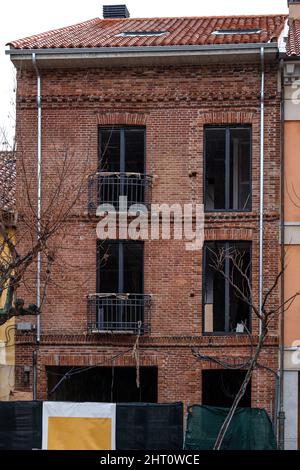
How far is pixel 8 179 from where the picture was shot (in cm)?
2717

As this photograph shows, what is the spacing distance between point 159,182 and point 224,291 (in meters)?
3.12

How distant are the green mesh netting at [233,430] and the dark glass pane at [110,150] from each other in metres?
6.80

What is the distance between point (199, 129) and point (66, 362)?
6613 mm

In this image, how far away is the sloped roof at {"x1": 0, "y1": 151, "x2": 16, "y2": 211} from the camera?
2610 cm

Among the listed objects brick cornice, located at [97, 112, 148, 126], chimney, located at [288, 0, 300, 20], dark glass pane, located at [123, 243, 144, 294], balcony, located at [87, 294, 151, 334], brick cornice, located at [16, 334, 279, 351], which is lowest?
brick cornice, located at [16, 334, 279, 351]

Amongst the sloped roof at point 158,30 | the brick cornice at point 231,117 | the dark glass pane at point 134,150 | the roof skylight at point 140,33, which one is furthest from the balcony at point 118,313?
the roof skylight at point 140,33

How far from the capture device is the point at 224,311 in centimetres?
2639

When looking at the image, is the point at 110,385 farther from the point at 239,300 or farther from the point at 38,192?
the point at 38,192

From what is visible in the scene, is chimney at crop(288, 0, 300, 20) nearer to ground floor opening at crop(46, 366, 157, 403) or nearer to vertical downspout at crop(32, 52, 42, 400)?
vertical downspout at crop(32, 52, 42, 400)

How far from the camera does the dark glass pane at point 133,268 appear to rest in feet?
87.6

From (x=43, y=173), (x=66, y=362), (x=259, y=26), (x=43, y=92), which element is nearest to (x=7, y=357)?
(x=66, y=362)

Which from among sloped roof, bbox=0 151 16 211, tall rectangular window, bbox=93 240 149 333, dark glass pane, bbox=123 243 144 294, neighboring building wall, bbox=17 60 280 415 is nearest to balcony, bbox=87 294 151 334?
tall rectangular window, bbox=93 240 149 333

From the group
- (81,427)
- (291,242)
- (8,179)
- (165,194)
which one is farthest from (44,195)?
(81,427)

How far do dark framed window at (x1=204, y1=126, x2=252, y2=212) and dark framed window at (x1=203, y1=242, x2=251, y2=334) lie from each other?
104cm
